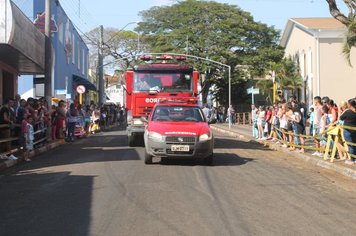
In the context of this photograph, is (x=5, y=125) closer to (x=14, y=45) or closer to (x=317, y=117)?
(x=14, y=45)

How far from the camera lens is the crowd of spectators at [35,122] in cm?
1495

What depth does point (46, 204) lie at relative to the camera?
8.45 metres

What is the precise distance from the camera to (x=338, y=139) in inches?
559

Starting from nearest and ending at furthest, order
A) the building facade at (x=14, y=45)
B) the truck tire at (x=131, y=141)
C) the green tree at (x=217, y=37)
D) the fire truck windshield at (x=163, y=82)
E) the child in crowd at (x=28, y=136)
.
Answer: the building facade at (x=14, y=45), the child in crowd at (x=28, y=136), the truck tire at (x=131, y=141), the fire truck windshield at (x=163, y=82), the green tree at (x=217, y=37)

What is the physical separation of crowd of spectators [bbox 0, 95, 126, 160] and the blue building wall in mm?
4950

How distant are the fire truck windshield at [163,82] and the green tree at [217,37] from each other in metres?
32.8

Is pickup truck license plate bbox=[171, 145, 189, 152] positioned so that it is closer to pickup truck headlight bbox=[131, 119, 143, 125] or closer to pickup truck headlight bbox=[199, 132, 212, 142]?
pickup truck headlight bbox=[199, 132, 212, 142]

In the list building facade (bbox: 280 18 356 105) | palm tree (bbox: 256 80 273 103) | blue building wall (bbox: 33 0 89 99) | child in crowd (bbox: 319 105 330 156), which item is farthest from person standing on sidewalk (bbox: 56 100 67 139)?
palm tree (bbox: 256 80 273 103)

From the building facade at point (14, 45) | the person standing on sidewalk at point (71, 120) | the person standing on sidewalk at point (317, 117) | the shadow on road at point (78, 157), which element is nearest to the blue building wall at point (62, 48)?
the building facade at point (14, 45)

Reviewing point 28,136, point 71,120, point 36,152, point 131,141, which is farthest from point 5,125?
point 71,120

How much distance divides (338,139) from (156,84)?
724 centimetres

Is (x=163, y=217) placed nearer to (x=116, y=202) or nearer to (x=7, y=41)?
(x=116, y=202)

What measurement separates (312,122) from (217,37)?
35.0 metres

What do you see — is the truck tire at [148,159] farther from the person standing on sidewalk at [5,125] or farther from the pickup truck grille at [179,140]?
the person standing on sidewalk at [5,125]
